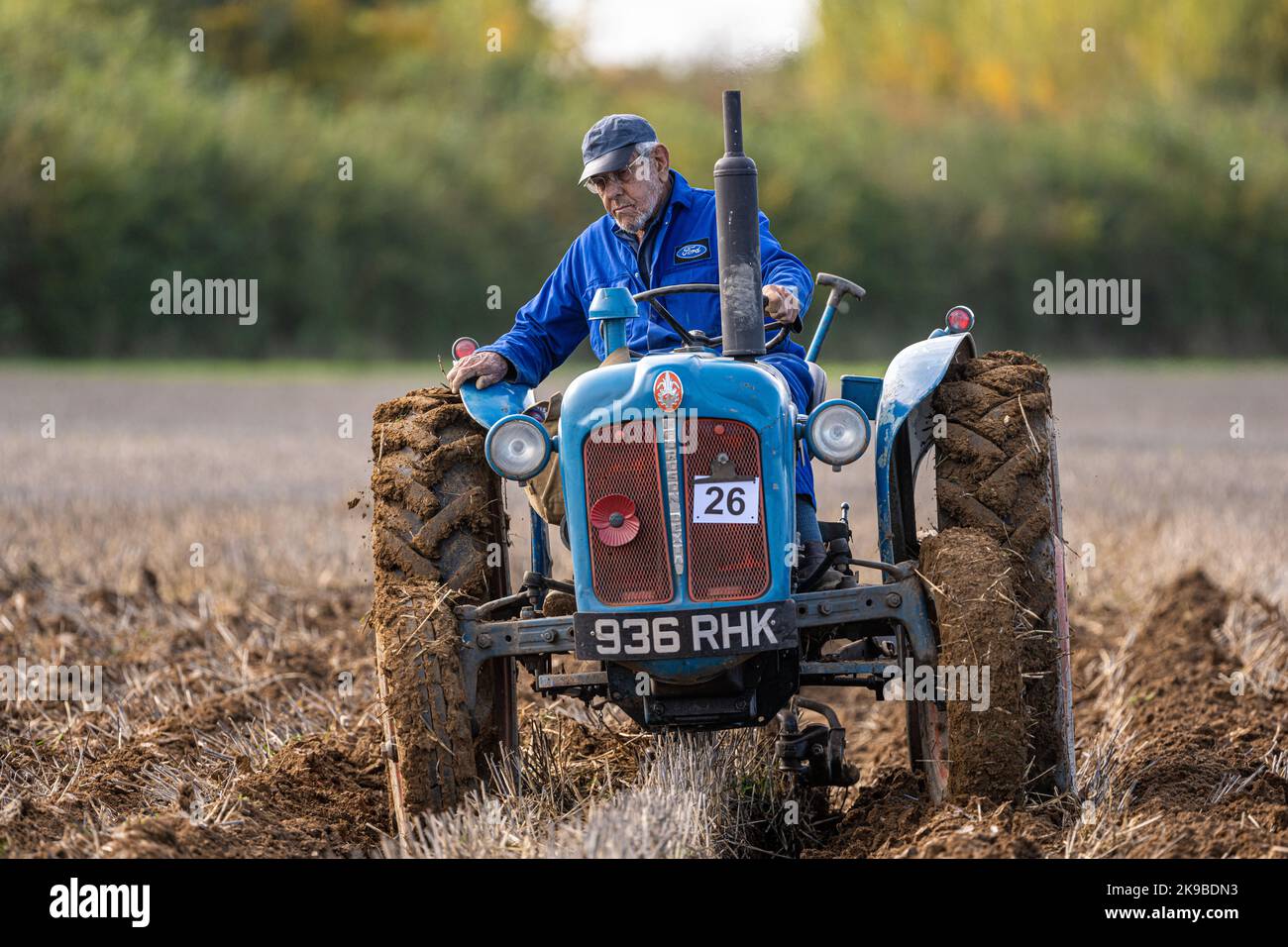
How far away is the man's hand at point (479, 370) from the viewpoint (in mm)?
6195

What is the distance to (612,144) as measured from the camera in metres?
6.39

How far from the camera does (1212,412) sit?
24156 mm

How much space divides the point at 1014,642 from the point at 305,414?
62.4 feet

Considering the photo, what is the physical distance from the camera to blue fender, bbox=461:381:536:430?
6004 mm

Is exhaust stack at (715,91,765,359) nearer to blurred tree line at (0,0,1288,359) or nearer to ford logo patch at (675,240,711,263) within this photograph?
ford logo patch at (675,240,711,263)

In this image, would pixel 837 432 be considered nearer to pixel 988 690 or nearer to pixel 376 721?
pixel 988 690

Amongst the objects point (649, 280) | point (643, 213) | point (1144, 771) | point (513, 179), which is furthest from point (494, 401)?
point (513, 179)

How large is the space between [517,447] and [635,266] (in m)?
1.27

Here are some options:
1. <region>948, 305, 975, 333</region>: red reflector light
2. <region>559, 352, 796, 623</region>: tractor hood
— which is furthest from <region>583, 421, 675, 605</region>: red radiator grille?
<region>948, 305, 975, 333</region>: red reflector light

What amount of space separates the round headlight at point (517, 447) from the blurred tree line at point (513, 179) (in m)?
30.2

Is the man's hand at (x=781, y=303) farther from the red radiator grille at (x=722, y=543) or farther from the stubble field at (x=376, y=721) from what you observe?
the stubble field at (x=376, y=721)

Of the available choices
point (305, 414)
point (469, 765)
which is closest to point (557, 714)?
point (469, 765)
